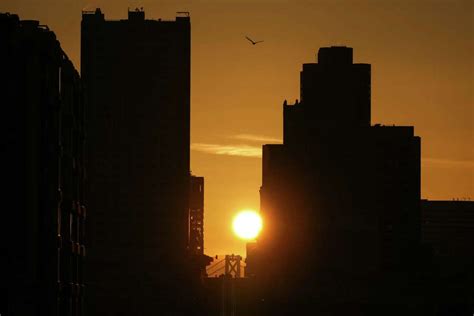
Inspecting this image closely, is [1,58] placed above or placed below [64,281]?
above

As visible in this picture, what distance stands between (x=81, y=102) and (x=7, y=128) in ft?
71.2

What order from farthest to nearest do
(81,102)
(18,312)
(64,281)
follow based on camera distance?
(81,102)
(64,281)
(18,312)

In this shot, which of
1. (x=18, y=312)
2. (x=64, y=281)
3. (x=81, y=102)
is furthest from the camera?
(x=81, y=102)

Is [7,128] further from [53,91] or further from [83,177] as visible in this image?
[83,177]

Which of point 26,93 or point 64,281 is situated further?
point 64,281

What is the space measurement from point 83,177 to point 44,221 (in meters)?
19.8

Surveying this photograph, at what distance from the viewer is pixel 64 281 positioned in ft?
346

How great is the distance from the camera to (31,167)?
9612 cm

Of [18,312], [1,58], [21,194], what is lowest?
[18,312]

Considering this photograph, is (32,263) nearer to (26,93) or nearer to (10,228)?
(10,228)

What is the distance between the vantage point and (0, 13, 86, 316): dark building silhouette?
310ft

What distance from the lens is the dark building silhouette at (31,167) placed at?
3716 inches

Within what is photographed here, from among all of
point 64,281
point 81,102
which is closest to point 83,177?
point 81,102

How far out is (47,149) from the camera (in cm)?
9775
